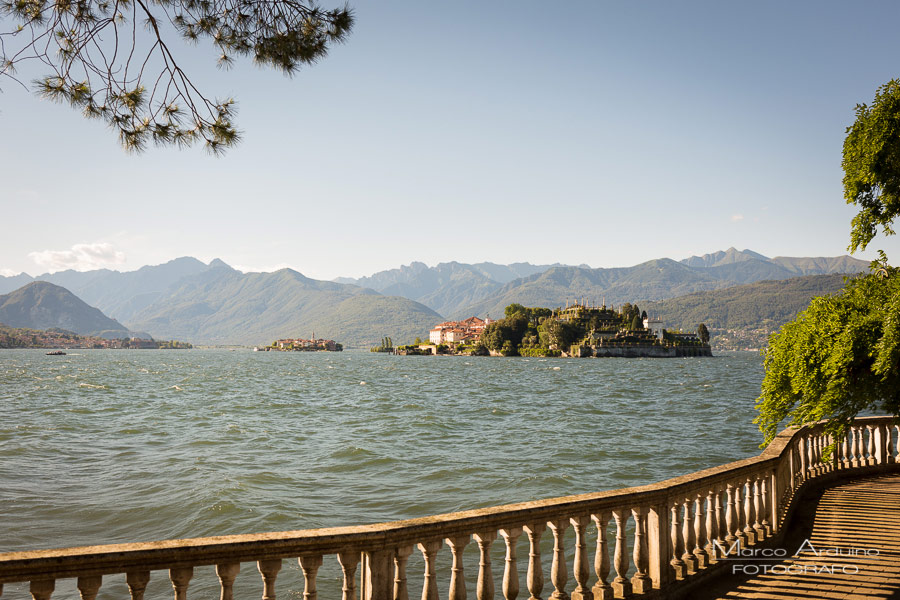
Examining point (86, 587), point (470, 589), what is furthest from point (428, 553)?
point (470, 589)

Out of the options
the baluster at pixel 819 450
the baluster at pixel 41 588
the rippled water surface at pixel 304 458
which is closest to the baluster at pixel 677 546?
the baluster at pixel 41 588

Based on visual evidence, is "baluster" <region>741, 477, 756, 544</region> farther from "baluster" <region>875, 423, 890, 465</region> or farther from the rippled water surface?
the rippled water surface

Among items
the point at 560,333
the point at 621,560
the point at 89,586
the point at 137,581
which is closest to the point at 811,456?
the point at 621,560

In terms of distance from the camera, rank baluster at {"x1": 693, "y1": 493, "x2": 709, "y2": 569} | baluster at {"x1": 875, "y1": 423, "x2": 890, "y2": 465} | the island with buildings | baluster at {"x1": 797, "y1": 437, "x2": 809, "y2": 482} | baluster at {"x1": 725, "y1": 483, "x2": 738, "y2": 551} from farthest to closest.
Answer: the island with buildings < baluster at {"x1": 875, "y1": 423, "x2": 890, "y2": 465} < baluster at {"x1": 797, "y1": 437, "x2": 809, "y2": 482} < baluster at {"x1": 725, "y1": 483, "x2": 738, "y2": 551} < baluster at {"x1": 693, "y1": 493, "x2": 709, "y2": 569}

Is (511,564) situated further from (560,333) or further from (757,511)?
(560,333)

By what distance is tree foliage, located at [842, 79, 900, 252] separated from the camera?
22.4 ft

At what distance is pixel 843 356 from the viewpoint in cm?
666

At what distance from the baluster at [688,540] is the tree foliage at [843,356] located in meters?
2.37

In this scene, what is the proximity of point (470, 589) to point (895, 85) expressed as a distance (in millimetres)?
9001

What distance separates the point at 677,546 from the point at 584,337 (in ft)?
569

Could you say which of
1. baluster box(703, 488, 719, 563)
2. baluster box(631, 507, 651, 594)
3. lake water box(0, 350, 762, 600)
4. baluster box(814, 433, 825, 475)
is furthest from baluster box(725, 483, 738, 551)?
lake water box(0, 350, 762, 600)

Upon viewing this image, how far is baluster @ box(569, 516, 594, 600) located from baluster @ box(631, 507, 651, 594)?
0.55 metres

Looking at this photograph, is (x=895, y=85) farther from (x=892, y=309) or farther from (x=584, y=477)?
(x=584, y=477)

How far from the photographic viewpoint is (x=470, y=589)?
8.67 meters
